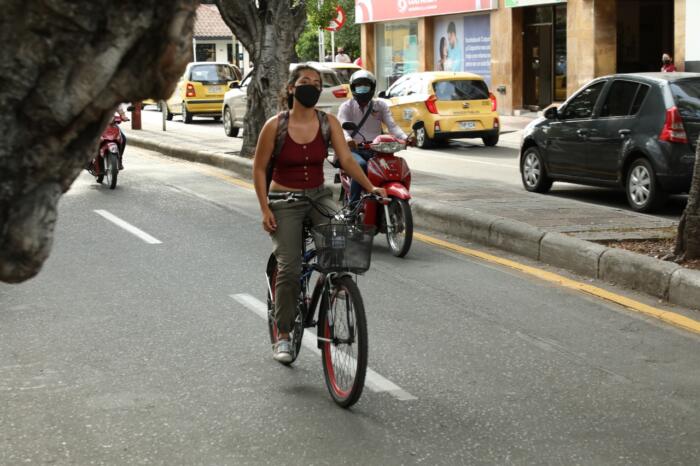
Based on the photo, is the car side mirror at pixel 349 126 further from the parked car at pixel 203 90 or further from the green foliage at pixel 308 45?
the green foliage at pixel 308 45

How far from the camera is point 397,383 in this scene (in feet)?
20.8

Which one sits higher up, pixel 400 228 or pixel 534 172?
pixel 534 172

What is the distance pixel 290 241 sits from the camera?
251 inches

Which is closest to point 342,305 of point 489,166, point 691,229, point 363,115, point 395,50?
point 691,229

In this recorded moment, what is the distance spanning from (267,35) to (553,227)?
10131 millimetres

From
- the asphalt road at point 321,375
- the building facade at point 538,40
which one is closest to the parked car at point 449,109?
the building facade at point 538,40

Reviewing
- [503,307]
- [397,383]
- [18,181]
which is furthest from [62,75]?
[503,307]

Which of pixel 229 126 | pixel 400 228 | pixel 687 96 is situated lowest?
pixel 400 228

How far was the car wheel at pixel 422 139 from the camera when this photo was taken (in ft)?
77.5

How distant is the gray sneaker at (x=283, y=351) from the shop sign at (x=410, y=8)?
27491 millimetres

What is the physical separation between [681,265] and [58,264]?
17.2ft

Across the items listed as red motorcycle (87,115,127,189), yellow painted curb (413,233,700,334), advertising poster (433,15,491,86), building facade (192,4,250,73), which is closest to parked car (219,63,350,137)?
advertising poster (433,15,491,86)

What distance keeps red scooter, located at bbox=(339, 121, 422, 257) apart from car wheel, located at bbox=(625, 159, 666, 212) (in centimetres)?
356

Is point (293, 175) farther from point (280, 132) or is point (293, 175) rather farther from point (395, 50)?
point (395, 50)
